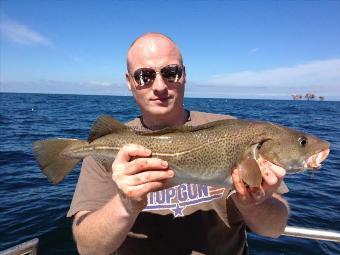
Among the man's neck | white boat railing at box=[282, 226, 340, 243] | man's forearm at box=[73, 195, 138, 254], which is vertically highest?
the man's neck

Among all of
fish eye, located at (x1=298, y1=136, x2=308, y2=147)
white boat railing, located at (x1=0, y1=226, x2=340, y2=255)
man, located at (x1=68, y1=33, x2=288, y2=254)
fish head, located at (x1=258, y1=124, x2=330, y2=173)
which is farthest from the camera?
white boat railing, located at (x1=0, y1=226, x2=340, y2=255)

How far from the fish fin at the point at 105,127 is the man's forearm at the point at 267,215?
1404mm

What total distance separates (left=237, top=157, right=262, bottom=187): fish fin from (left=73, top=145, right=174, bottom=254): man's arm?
62cm

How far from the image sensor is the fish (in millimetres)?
3252

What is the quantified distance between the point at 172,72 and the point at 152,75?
0.78ft

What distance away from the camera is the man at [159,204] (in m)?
3.01

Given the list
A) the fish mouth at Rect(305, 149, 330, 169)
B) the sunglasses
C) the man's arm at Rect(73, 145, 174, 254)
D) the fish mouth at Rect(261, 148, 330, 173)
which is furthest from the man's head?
the fish mouth at Rect(305, 149, 330, 169)

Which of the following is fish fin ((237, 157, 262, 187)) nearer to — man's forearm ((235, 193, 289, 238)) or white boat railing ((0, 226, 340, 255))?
man's forearm ((235, 193, 289, 238))

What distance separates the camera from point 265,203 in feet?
11.3

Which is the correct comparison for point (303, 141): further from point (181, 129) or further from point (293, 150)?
point (181, 129)

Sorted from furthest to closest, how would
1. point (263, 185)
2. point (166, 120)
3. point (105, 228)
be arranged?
point (166, 120) < point (105, 228) < point (263, 185)

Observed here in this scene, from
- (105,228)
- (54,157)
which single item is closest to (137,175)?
(105,228)

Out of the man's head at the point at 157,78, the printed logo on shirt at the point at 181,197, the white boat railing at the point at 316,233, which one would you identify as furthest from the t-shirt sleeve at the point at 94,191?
the white boat railing at the point at 316,233

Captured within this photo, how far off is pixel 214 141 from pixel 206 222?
2.81 ft
